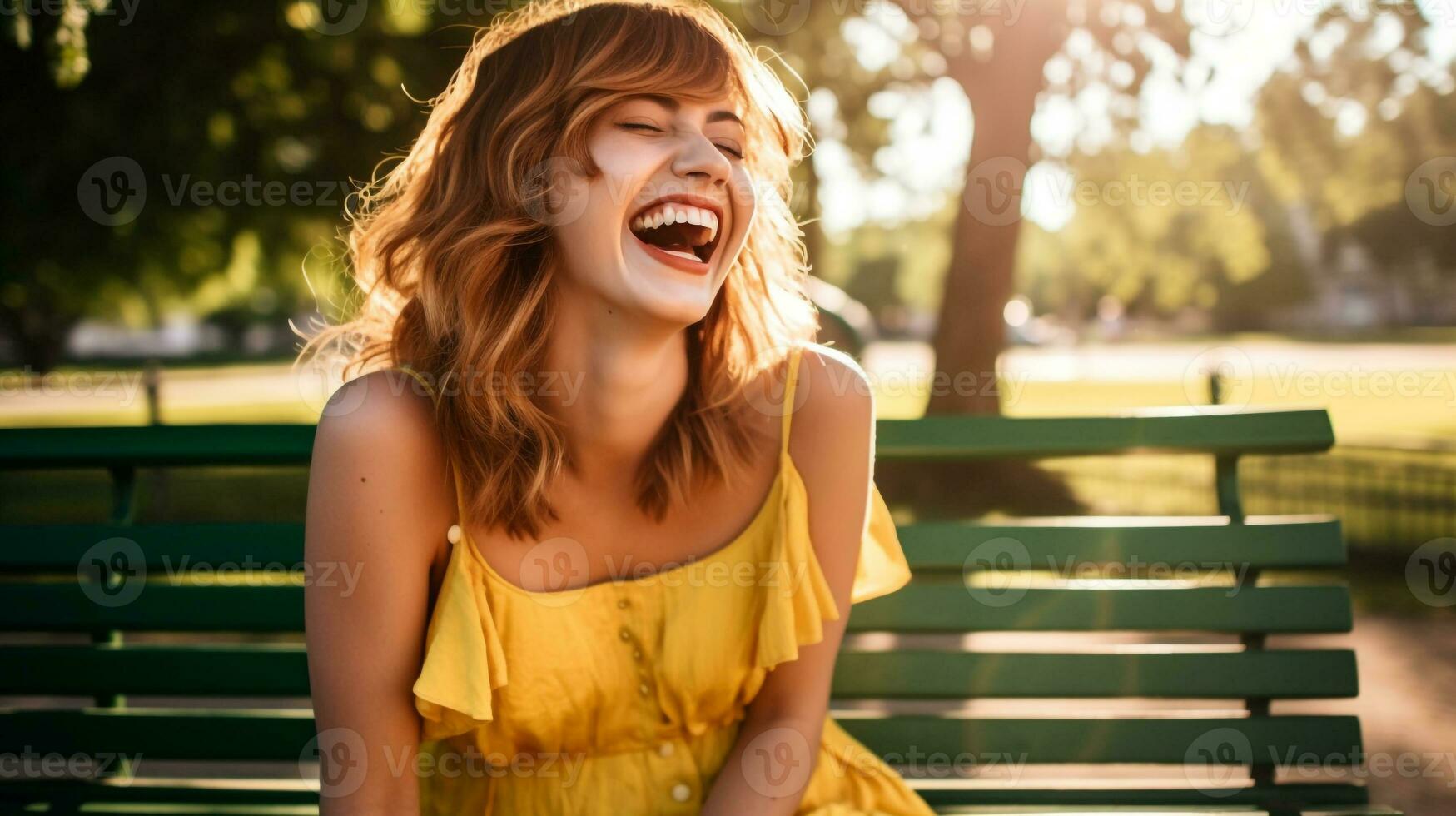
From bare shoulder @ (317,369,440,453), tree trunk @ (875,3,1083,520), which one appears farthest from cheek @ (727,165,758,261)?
tree trunk @ (875,3,1083,520)

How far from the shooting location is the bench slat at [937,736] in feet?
8.54

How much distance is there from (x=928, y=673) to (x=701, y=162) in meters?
1.38

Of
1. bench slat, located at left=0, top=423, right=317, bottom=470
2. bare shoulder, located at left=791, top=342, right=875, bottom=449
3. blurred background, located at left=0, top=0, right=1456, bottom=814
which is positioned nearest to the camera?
bare shoulder, located at left=791, top=342, right=875, bottom=449

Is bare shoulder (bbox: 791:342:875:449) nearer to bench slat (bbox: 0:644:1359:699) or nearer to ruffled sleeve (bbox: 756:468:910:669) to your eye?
ruffled sleeve (bbox: 756:468:910:669)

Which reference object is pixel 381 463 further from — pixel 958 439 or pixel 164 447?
pixel 958 439

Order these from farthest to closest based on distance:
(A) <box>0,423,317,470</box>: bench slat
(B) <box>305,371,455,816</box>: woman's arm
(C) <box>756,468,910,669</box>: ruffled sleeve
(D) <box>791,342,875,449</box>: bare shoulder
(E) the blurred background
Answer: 1. (E) the blurred background
2. (A) <box>0,423,317,470</box>: bench slat
3. (D) <box>791,342,875,449</box>: bare shoulder
4. (C) <box>756,468,910,669</box>: ruffled sleeve
5. (B) <box>305,371,455,816</box>: woman's arm

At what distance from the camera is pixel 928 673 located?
2682 millimetres

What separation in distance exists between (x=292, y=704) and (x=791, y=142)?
13.7 feet

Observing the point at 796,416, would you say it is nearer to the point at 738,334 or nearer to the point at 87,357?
the point at 738,334

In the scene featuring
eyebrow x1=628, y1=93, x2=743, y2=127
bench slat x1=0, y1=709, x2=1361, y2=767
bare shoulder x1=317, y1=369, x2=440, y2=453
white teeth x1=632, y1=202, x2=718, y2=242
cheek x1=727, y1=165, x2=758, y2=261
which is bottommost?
bench slat x1=0, y1=709, x2=1361, y2=767

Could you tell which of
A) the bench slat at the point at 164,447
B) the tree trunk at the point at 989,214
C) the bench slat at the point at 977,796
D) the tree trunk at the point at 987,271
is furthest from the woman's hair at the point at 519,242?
the tree trunk at the point at 987,271

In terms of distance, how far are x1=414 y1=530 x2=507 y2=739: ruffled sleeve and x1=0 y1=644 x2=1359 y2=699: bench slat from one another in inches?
30.6

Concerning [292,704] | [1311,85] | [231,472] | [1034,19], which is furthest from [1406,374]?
[292,704]

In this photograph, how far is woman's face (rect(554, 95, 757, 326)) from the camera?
6.70 ft
